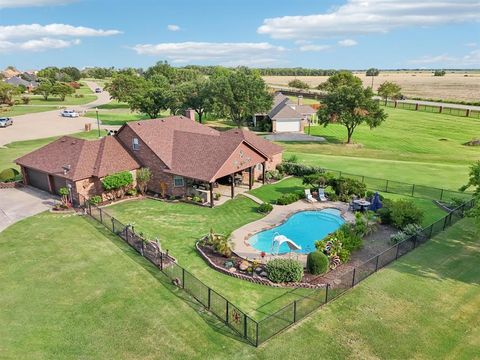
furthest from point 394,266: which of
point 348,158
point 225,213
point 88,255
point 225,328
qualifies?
point 348,158

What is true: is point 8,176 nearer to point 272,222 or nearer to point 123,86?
point 272,222

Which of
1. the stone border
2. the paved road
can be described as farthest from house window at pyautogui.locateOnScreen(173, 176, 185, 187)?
the paved road

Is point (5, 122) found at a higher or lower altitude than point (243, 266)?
higher

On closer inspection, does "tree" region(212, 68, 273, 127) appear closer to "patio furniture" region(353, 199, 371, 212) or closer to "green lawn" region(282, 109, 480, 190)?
"green lawn" region(282, 109, 480, 190)

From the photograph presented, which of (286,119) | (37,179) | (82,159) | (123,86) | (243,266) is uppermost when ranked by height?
(123,86)

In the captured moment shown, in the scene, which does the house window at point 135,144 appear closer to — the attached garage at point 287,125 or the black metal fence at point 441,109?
the attached garage at point 287,125

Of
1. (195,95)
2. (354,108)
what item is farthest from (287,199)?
(195,95)
